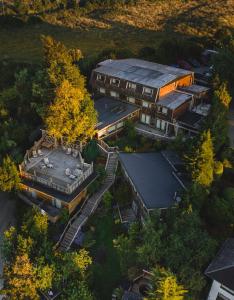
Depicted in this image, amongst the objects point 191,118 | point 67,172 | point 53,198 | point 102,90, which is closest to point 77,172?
point 67,172

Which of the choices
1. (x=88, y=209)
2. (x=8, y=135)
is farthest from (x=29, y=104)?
(x=88, y=209)

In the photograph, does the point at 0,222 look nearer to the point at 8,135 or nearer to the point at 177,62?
the point at 8,135

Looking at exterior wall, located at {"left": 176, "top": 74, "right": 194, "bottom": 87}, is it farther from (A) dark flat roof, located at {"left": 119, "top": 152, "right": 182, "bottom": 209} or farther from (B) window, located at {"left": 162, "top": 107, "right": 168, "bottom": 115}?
(A) dark flat roof, located at {"left": 119, "top": 152, "right": 182, "bottom": 209}

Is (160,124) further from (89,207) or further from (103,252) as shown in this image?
(103,252)

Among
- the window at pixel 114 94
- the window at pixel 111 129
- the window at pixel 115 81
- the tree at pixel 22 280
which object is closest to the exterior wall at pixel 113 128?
the window at pixel 111 129

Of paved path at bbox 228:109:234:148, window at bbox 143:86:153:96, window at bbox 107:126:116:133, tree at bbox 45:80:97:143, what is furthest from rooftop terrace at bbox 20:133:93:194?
paved path at bbox 228:109:234:148

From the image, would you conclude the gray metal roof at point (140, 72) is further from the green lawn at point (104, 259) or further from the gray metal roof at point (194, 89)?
the green lawn at point (104, 259)
